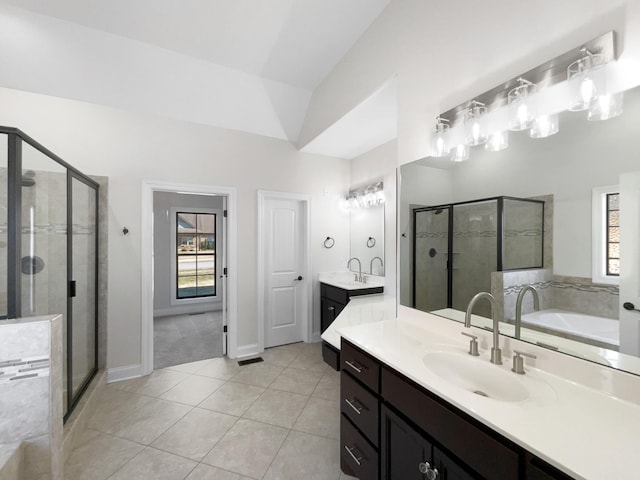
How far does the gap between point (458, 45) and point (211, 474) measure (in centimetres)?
298

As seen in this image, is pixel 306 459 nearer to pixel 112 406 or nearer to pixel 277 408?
pixel 277 408

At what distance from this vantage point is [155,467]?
173cm

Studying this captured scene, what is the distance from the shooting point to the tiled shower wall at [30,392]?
1.40 m

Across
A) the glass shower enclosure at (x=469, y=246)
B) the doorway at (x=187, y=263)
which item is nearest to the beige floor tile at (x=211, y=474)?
the glass shower enclosure at (x=469, y=246)

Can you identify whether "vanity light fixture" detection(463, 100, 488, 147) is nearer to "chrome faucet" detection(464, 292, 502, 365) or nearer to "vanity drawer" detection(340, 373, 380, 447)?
"chrome faucet" detection(464, 292, 502, 365)

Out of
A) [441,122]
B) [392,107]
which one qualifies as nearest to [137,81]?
[392,107]

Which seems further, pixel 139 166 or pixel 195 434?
pixel 139 166

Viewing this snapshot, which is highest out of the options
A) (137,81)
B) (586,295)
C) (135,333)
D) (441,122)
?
(137,81)

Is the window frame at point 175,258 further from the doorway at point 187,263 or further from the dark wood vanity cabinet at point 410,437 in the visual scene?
the dark wood vanity cabinet at point 410,437

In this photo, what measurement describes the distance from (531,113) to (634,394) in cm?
115

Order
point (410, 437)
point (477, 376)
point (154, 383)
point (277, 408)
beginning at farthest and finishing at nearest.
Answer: point (154, 383)
point (277, 408)
point (477, 376)
point (410, 437)

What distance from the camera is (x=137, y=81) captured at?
8.98 ft

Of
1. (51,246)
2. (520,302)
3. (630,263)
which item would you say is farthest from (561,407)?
(51,246)

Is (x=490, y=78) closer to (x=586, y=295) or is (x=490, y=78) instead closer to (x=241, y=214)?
(x=586, y=295)
